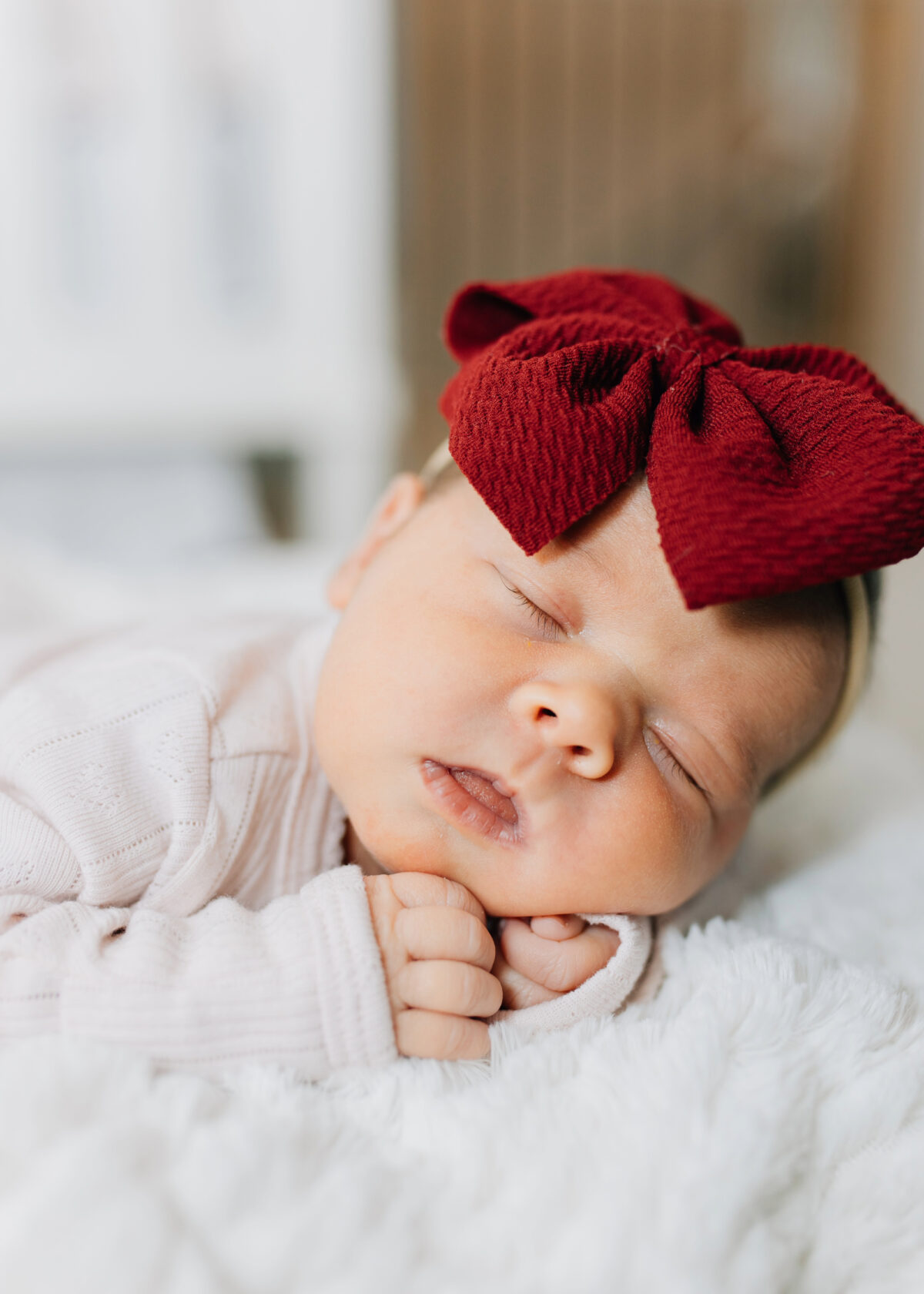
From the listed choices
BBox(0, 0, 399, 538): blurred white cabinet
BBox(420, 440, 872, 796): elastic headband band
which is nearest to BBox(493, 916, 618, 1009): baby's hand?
BBox(420, 440, 872, 796): elastic headband band

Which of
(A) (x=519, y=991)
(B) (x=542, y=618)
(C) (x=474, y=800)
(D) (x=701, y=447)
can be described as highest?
(D) (x=701, y=447)

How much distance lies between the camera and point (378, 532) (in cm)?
92

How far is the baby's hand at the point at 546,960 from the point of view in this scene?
710mm

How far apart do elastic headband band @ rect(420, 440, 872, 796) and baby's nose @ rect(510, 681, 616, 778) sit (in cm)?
20

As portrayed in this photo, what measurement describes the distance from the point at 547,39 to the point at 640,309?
275 centimetres

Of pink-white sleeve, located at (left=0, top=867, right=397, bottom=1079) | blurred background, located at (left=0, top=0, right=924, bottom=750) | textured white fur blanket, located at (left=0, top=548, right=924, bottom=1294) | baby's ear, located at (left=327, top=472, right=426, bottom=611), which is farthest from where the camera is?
blurred background, located at (left=0, top=0, right=924, bottom=750)

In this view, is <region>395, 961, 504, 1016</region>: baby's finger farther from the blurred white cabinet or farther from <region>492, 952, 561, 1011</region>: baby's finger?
the blurred white cabinet

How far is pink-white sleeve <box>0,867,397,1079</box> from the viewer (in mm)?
605

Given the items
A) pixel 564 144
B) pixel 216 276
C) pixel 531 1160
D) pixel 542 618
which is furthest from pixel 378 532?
pixel 564 144

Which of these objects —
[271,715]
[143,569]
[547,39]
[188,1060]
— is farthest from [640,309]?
[547,39]

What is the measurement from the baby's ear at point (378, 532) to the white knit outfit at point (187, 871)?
60 mm

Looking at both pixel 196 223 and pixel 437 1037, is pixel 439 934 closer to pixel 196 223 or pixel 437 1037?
pixel 437 1037

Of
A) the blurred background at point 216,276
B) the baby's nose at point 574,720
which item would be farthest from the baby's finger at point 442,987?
the blurred background at point 216,276

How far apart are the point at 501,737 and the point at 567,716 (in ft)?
0.19
